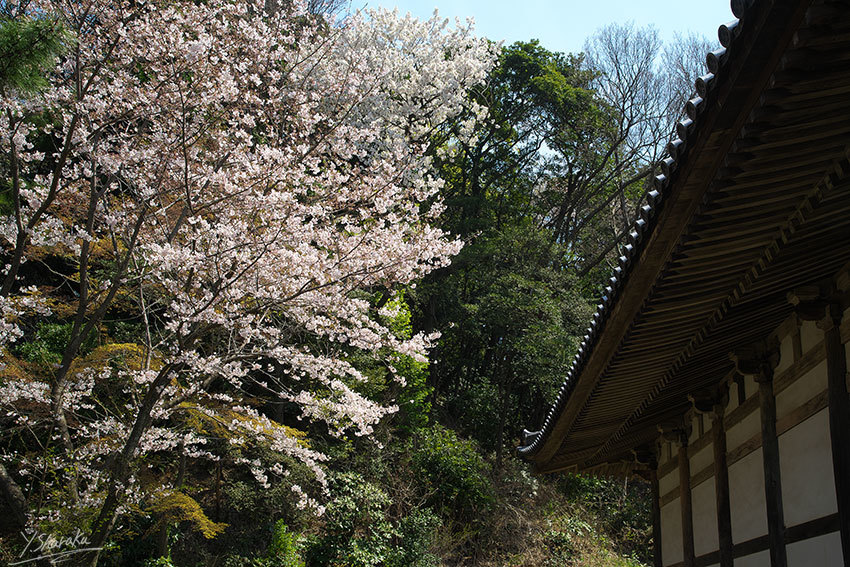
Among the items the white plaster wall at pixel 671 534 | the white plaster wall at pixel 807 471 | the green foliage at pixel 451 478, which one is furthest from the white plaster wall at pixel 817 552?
the green foliage at pixel 451 478

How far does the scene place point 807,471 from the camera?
4.12 metres

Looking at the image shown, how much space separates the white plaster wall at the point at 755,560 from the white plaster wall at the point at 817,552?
42cm

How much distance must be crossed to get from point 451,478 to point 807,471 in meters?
11.8

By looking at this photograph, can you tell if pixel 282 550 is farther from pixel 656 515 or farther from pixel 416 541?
pixel 656 515

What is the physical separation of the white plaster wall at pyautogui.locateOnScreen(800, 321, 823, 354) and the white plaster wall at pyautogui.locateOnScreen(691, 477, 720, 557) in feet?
6.92

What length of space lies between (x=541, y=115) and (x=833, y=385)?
18412 millimetres

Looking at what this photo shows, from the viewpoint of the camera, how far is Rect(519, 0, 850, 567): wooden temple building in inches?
87.1

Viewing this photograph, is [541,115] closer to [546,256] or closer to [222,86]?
[546,256]

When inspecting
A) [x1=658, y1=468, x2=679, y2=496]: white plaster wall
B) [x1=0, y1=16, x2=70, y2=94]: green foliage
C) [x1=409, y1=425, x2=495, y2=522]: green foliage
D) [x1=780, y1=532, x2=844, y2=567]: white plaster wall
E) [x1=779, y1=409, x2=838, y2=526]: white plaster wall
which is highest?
[x1=409, y1=425, x2=495, y2=522]: green foliage

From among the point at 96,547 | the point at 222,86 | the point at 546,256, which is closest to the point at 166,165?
the point at 222,86

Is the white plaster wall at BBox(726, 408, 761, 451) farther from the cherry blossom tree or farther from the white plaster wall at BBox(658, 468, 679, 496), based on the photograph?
the cherry blossom tree

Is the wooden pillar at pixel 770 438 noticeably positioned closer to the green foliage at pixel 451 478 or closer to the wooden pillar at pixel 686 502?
the wooden pillar at pixel 686 502

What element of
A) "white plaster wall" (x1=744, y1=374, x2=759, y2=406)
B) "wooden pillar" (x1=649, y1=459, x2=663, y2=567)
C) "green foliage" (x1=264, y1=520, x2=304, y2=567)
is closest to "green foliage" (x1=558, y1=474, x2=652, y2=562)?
"green foliage" (x1=264, y1=520, x2=304, y2=567)

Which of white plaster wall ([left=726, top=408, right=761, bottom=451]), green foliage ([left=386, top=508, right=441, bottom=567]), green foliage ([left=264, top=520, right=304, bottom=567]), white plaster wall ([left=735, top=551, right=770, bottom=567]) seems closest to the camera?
white plaster wall ([left=735, top=551, right=770, bottom=567])
